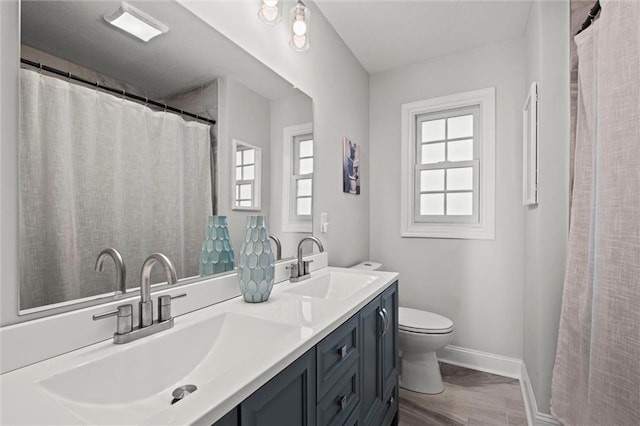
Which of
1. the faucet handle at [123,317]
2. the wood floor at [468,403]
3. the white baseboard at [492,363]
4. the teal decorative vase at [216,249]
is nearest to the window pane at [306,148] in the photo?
the teal decorative vase at [216,249]

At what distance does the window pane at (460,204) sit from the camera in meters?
2.59

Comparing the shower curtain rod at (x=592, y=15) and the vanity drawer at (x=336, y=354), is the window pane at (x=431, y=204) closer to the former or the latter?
the shower curtain rod at (x=592, y=15)

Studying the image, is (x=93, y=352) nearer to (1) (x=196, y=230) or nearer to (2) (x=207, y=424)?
(2) (x=207, y=424)

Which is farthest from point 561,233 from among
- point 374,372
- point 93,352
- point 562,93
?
point 93,352

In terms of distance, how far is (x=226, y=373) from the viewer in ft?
2.16

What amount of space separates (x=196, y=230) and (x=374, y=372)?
103 centimetres

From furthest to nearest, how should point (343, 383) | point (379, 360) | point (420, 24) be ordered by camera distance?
point (420, 24)
point (379, 360)
point (343, 383)

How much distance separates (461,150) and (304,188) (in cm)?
155

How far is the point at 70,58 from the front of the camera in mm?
843

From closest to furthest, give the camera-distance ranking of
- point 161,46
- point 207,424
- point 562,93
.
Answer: point 207,424 < point 161,46 < point 562,93

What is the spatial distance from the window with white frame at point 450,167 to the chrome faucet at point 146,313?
2209mm

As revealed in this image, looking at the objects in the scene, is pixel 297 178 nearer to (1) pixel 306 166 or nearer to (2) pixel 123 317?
(1) pixel 306 166

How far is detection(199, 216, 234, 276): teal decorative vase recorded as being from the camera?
3.94 ft

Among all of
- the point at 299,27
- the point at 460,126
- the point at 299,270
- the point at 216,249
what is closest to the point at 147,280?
the point at 216,249
